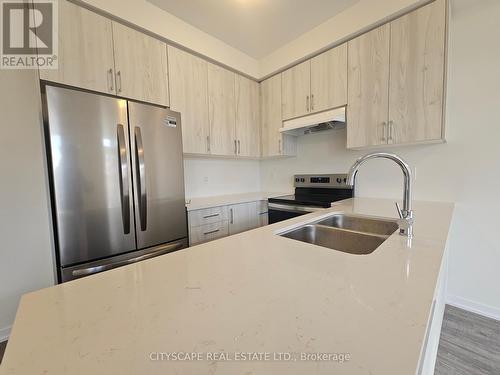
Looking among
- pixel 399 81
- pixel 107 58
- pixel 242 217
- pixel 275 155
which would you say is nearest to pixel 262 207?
pixel 242 217

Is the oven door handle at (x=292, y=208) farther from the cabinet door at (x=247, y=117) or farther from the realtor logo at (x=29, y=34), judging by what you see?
the realtor logo at (x=29, y=34)

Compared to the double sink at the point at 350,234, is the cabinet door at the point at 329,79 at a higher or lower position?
higher

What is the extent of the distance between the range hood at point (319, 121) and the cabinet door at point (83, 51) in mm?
1775

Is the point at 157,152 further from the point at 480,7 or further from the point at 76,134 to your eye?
the point at 480,7

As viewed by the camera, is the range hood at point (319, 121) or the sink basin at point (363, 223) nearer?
the sink basin at point (363, 223)

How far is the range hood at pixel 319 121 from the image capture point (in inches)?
82.3

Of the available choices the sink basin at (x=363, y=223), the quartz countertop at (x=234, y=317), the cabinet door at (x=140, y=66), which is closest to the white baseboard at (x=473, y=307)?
the sink basin at (x=363, y=223)

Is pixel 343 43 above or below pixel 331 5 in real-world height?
below

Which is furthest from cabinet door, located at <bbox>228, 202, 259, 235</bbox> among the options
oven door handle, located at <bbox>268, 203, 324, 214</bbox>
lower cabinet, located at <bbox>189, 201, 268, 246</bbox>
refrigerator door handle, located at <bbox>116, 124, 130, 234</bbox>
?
refrigerator door handle, located at <bbox>116, 124, 130, 234</bbox>

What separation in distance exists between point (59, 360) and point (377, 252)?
0.85 meters

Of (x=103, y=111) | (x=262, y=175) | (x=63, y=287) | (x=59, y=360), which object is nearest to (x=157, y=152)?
(x=103, y=111)

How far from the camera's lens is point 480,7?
1.67m

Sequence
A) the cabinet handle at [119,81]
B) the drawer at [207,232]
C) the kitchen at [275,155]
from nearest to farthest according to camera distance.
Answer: the kitchen at [275,155], the cabinet handle at [119,81], the drawer at [207,232]

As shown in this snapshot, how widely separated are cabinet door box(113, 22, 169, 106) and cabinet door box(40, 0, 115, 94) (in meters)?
0.06
